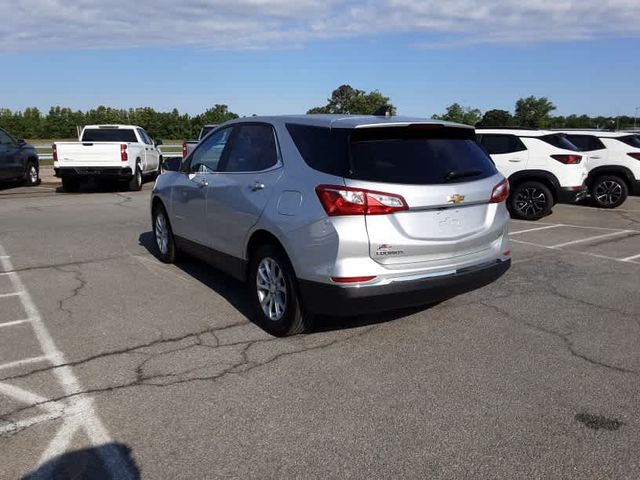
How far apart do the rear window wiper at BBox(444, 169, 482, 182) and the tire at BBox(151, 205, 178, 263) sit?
3.67 metres

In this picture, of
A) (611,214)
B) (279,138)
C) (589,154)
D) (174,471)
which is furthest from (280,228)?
(589,154)

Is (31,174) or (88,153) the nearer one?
(88,153)

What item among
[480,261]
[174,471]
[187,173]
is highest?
[187,173]

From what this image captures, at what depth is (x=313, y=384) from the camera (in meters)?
3.87

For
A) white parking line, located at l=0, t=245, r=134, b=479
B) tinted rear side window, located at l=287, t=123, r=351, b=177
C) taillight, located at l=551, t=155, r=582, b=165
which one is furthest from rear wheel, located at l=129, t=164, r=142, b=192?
tinted rear side window, located at l=287, t=123, r=351, b=177

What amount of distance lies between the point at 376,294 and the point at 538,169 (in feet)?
27.6

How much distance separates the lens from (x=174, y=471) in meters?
2.90

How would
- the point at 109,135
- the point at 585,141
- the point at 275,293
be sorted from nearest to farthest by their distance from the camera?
the point at 275,293 → the point at 585,141 → the point at 109,135

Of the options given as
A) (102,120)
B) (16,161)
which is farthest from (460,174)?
(102,120)

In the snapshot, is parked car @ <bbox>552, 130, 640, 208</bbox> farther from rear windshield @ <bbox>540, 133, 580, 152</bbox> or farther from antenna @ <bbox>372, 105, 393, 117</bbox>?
antenna @ <bbox>372, 105, 393, 117</bbox>

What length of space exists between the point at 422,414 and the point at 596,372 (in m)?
1.45

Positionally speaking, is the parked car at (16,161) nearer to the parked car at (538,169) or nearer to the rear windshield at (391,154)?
the parked car at (538,169)

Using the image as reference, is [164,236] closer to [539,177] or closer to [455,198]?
[455,198]

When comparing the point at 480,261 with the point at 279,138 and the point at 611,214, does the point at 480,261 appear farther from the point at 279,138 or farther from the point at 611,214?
the point at 611,214
